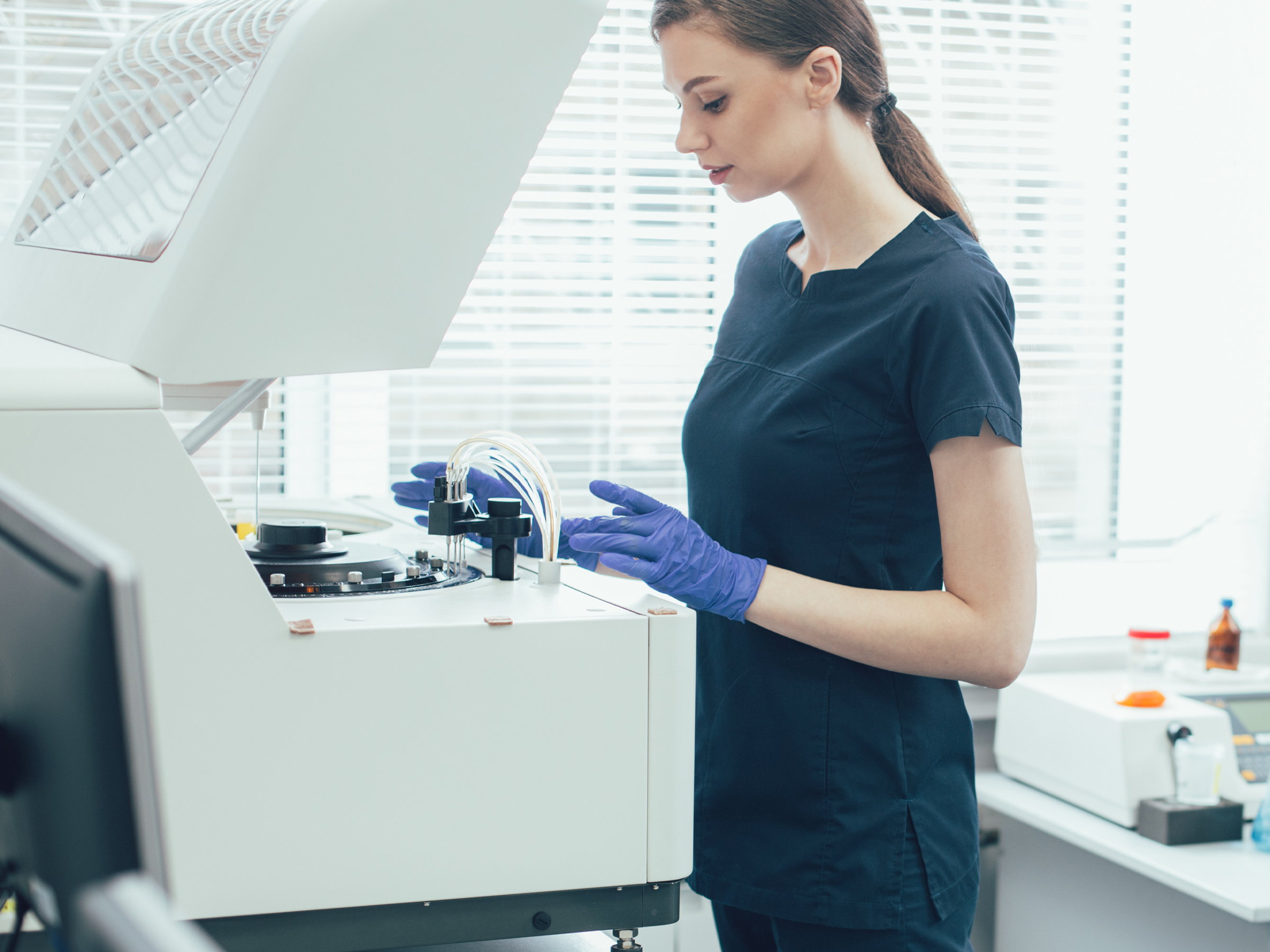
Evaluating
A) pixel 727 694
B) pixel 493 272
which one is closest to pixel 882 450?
pixel 727 694

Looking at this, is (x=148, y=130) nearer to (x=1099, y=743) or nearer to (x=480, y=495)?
(x=480, y=495)

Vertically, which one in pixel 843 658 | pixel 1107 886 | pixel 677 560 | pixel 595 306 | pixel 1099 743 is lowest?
pixel 1107 886

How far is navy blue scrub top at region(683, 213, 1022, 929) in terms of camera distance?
102cm

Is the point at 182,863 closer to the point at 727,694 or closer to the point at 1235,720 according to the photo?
the point at 727,694

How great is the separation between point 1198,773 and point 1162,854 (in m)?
0.16

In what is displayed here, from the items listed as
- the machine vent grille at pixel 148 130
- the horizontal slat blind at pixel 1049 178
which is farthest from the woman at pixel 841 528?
the horizontal slat blind at pixel 1049 178

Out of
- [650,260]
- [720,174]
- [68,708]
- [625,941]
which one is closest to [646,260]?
[650,260]

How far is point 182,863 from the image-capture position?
67 centimetres

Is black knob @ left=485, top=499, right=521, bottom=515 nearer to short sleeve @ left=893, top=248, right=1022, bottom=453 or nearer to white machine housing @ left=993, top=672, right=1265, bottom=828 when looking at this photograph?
short sleeve @ left=893, top=248, right=1022, bottom=453

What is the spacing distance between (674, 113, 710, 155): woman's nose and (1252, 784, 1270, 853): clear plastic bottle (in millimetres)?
1246

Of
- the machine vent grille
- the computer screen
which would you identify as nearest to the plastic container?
the machine vent grille

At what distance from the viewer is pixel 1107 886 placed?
1777mm

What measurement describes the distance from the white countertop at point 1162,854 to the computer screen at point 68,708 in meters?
1.48

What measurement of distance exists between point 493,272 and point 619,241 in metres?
0.24
